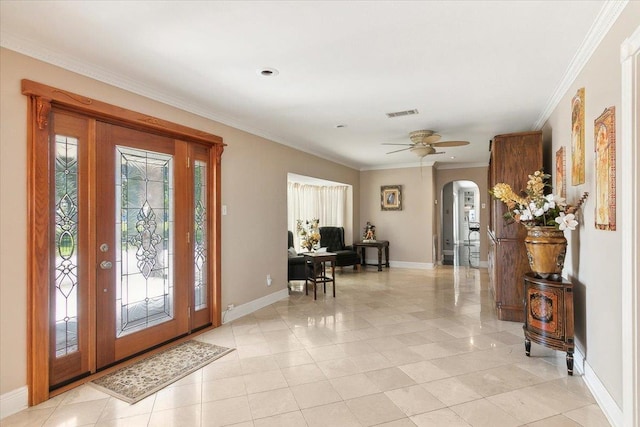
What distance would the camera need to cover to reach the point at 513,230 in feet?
13.6

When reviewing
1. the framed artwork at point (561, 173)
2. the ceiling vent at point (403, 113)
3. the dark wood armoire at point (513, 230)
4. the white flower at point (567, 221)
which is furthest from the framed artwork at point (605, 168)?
the ceiling vent at point (403, 113)

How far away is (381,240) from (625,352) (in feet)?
21.6

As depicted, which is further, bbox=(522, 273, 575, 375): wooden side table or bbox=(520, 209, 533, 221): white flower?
bbox=(520, 209, 533, 221): white flower

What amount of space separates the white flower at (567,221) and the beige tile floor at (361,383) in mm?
1224

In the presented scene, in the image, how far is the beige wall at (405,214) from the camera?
8000 millimetres

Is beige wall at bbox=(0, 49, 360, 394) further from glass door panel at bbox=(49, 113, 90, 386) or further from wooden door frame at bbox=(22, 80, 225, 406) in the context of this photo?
glass door panel at bbox=(49, 113, 90, 386)

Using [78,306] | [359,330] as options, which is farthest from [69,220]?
[359,330]

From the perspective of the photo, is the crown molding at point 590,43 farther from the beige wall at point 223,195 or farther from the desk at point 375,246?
the desk at point 375,246

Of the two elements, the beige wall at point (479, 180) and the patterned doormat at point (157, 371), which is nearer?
the patterned doormat at point (157, 371)

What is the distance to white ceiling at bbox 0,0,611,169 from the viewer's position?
6.72 feet

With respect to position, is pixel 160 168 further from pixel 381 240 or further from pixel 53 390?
pixel 381 240

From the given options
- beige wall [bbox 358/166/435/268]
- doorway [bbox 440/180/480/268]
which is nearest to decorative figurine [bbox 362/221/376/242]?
beige wall [bbox 358/166/435/268]

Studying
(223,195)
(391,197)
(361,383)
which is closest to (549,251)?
(361,383)

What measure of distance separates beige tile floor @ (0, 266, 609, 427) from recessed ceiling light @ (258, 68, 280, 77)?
8.54 ft
